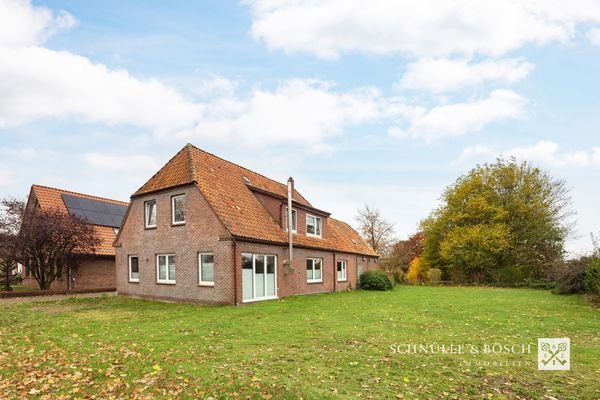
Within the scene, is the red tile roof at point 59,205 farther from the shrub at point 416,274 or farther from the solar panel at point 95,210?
the shrub at point 416,274

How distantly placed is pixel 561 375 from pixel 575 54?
1197 cm

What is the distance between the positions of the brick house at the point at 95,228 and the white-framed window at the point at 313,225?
1290 centimetres

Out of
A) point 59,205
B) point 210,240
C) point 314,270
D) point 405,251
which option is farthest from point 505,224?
point 59,205

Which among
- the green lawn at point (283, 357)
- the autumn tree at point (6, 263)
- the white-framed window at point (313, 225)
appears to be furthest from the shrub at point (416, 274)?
the autumn tree at point (6, 263)

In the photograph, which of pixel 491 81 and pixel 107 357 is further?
pixel 491 81

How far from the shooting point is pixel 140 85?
614 inches

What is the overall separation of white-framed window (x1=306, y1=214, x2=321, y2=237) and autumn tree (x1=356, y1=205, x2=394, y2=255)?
2776 cm

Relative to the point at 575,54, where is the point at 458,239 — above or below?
below

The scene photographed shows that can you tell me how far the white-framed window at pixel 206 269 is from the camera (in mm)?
17625

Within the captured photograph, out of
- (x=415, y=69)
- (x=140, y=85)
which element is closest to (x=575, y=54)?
(x=415, y=69)

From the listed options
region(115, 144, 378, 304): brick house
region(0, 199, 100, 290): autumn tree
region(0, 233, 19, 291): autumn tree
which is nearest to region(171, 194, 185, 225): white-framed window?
region(115, 144, 378, 304): brick house

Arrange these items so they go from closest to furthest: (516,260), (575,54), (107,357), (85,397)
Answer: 1. (85,397)
2. (107,357)
3. (575,54)
4. (516,260)

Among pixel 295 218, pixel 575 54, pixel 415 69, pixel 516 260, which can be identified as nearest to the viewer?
pixel 575 54

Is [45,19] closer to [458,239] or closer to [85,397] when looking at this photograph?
[85,397]
